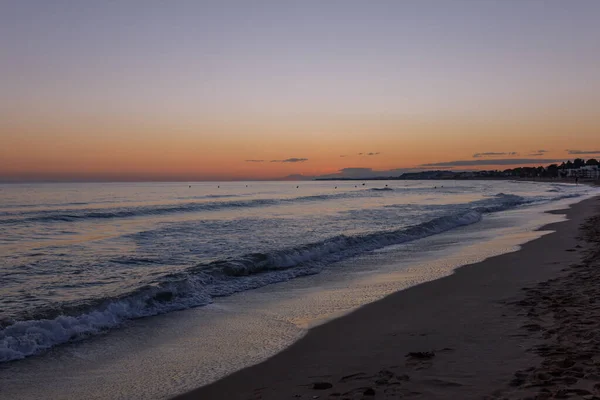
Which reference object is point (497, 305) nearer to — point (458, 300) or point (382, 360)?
point (458, 300)

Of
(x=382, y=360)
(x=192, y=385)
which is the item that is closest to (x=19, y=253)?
(x=192, y=385)

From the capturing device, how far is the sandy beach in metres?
4.53

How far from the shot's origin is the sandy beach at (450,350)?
453 centimetres

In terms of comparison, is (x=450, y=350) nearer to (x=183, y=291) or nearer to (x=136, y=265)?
(x=183, y=291)

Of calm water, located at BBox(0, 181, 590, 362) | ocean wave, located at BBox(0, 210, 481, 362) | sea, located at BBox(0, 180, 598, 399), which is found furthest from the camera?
calm water, located at BBox(0, 181, 590, 362)

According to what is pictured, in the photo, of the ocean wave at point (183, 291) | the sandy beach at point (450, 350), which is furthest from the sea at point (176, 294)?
the sandy beach at point (450, 350)

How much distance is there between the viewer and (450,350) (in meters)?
5.70

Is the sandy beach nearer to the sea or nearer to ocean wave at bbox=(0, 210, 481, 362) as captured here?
the sea

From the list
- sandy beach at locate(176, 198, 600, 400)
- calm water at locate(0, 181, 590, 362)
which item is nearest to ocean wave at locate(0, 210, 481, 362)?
calm water at locate(0, 181, 590, 362)

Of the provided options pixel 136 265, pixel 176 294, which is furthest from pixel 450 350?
pixel 136 265

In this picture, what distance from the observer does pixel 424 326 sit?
23.2 feet

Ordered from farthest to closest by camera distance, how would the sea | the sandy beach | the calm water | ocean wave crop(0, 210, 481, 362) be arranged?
the calm water < ocean wave crop(0, 210, 481, 362) < the sea < the sandy beach

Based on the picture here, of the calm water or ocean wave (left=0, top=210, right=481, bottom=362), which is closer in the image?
ocean wave (left=0, top=210, right=481, bottom=362)

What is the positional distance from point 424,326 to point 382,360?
1.75 m
